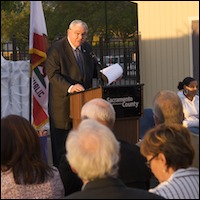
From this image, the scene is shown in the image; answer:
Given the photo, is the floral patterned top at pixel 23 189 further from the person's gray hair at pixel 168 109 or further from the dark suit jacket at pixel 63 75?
the dark suit jacket at pixel 63 75

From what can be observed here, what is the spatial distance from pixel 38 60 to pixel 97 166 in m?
3.42

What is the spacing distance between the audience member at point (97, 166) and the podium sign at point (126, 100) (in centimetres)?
360

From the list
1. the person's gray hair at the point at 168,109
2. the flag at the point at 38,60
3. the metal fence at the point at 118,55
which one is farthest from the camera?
the metal fence at the point at 118,55

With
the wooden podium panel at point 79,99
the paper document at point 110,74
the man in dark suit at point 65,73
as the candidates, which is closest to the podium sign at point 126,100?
the wooden podium panel at point 79,99

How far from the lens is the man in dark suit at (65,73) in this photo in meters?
7.61

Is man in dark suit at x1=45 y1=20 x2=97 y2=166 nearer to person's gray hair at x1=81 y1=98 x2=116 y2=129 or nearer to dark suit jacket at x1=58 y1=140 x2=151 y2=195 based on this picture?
person's gray hair at x1=81 y1=98 x2=116 y2=129

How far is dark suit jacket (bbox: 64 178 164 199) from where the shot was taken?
10.8 feet

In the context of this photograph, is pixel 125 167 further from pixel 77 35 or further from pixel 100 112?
pixel 77 35

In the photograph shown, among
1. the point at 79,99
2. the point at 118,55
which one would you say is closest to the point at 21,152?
the point at 79,99

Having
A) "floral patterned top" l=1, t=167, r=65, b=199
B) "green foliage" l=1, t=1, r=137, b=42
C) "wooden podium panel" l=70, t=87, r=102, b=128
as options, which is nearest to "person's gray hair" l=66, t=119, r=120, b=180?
"floral patterned top" l=1, t=167, r=65, b=199

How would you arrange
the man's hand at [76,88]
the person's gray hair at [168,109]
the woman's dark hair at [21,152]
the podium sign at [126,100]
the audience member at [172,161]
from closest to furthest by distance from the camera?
the audience member at [172,161] → the woman's dark hair at [21,152] → the person's gray hair at [168,109] → the podium sign at [126,100] → the man's hand at [76,88]

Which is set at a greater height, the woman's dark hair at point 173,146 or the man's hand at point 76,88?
the man's hand at point 76,88

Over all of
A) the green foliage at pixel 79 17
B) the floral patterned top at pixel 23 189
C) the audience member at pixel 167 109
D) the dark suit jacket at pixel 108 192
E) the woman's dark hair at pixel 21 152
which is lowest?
the floral patterned top at pixel 23 189

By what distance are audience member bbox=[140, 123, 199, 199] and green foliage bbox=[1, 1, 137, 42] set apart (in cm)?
2911
